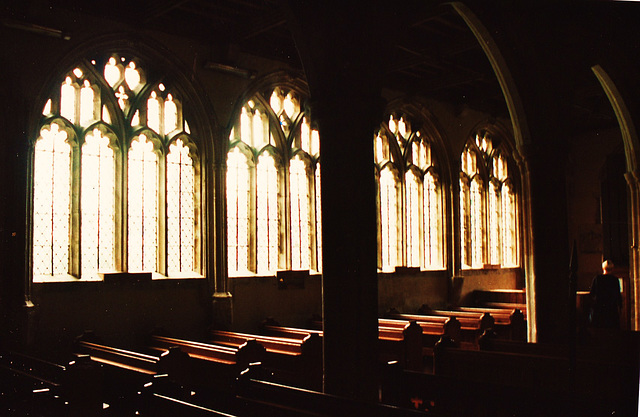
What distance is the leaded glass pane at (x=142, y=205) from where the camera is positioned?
884cm

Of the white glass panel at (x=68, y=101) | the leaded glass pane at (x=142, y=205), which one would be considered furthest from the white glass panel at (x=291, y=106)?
the white glass panel at (x=68, y=101)

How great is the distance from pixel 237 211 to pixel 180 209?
96cm

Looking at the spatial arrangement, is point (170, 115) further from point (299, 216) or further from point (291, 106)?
point (299, 216)

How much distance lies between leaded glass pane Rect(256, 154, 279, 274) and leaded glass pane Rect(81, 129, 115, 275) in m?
2.43

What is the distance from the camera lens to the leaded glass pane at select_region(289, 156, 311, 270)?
35.2ft

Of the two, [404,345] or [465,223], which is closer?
[404,345]

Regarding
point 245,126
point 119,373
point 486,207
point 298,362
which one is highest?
point 245,126

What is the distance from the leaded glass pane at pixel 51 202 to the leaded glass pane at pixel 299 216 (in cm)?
379

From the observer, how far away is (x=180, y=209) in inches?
367

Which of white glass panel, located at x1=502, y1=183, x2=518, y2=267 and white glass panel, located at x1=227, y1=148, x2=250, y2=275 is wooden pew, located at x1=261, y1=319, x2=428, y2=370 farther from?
white glass panel, located at x1=502, y1=183, x2=518, y2=267

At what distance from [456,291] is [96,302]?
781 centimetres

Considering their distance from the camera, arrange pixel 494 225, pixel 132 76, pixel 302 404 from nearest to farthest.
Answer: pixel 302 404 → pixel 132 76 → pixel 494 225

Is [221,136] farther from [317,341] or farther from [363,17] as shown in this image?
[363,17]

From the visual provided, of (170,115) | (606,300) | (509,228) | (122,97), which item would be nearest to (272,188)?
(170,115)
